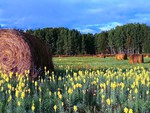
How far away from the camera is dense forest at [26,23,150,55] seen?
7594cm

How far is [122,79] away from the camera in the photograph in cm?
1130

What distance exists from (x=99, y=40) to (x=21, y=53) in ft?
221

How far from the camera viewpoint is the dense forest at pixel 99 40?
75938mm

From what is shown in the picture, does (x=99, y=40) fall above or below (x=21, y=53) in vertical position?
above

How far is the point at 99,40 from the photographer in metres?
80.9

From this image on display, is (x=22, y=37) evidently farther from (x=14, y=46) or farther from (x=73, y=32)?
(x=73, y=32)

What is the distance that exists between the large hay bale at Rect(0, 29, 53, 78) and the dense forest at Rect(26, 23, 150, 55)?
59.3 meters

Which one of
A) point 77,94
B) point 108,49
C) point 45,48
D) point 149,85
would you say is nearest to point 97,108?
point 77,94

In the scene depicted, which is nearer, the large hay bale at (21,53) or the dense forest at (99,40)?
the large hay bale at (21,53)

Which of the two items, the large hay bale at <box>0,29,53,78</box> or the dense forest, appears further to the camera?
the dense forest

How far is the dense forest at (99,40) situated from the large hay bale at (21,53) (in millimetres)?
59288

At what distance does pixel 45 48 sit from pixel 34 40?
32.0 inches

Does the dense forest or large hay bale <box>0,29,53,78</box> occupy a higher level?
the dense forest

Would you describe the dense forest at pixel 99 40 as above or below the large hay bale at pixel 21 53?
above
